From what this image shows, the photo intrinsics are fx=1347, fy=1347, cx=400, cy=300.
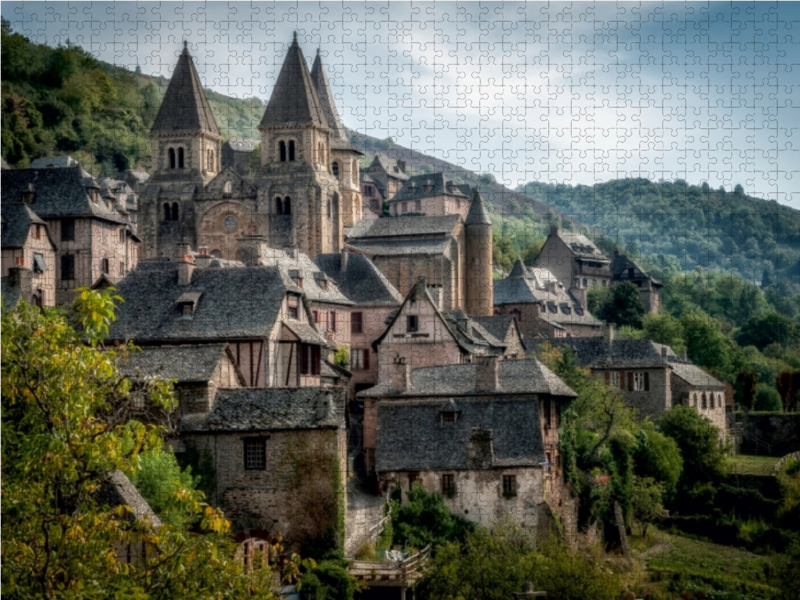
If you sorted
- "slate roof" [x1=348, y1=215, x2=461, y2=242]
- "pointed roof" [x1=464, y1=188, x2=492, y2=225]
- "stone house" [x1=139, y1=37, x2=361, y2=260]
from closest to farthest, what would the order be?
1. "stone house" [x1=139, y1=37, x2=361, y2=260]
2. "slate roof" [x1=348, y1=215, x2=461, y2=242]
3. "pointed roof" [x1=464, y1=188, x2=492, y2=225]

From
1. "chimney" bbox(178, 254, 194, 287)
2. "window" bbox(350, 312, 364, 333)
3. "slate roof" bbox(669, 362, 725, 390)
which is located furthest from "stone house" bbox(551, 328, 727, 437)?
"chimney" bbox(178, 254, 194, 287)

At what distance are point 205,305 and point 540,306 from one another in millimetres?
46112

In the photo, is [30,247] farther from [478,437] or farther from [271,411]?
[271,411]

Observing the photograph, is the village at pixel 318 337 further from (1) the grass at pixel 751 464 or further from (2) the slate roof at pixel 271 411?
(1) the grass at pixel 751 464

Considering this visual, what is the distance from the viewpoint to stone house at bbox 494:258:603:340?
82.6m

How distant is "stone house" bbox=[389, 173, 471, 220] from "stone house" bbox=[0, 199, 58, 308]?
6183cm

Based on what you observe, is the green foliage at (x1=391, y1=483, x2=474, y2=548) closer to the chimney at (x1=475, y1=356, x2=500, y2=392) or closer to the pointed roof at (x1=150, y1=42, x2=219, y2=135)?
the chimney at (x1=475, y1=356, x2=500, y2=392)

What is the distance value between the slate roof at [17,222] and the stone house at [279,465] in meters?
21.1

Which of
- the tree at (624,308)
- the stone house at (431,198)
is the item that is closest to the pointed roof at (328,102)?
the stone house at (431,198)

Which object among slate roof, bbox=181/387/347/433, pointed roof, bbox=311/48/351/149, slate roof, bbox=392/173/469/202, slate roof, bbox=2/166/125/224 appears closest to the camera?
slate roof, bbox=181/387/347/433

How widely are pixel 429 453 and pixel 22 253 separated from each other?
19378 mm

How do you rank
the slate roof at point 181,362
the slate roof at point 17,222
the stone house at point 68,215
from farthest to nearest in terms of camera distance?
the stone house at point 68,215 → the slate roof at point 17,222 → the slate roof at point 181,362

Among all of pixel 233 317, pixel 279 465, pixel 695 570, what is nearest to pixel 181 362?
pixel 279 465

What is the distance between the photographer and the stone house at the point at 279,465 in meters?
31.9
